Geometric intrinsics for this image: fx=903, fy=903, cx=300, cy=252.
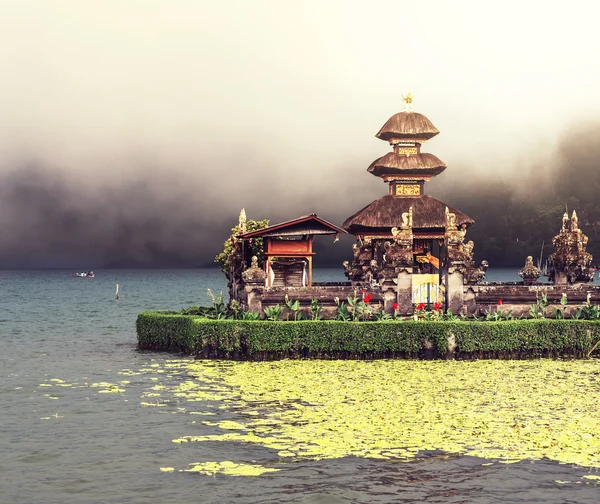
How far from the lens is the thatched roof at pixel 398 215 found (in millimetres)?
49594

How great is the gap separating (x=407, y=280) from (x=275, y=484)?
73.8 feet

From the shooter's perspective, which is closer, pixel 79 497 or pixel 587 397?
pixel 79 497

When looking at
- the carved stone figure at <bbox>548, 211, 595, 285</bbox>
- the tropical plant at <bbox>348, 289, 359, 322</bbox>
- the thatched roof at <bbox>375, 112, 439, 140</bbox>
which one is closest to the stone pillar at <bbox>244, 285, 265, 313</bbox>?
the tropical plant at <bbox>348, 289, 359, 322</bbox>

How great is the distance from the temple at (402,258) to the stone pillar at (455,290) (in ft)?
0.15

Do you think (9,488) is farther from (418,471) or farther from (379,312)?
(379,312)

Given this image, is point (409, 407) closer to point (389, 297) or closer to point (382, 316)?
point (382, 316)

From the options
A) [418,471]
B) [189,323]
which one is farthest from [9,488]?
[189,323]

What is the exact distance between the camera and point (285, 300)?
3969cm

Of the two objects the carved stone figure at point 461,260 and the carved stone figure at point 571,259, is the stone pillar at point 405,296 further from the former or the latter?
the carved stone figure at point 571,259

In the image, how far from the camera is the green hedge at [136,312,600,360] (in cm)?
3672

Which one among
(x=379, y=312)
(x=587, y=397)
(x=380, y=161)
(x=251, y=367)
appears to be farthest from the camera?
(x=380, y=161)

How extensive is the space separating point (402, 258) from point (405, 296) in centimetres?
180

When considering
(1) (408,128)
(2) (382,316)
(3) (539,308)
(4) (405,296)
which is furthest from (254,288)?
(1) (408,128)

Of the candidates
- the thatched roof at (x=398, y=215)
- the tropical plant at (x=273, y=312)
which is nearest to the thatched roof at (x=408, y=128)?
the thatched roof at (x=398, y=215)
